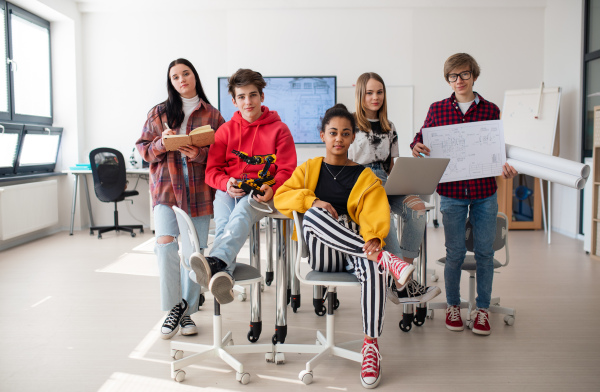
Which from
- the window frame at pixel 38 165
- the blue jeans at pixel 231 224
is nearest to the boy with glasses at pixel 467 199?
the blue jeans at pixel 231 224

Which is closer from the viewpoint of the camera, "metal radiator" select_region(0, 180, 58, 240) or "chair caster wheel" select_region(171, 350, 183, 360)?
"chair caster wheel" select_region(171, 350, 183, 360)

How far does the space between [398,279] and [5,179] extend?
15.7ft

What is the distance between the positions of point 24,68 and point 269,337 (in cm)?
497

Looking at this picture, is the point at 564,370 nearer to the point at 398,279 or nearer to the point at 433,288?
the point at 433,288

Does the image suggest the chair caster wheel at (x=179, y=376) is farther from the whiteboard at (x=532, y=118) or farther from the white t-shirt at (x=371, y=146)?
the whiteboard at (x=532, y=118)

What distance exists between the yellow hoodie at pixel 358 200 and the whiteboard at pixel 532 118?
4130mm

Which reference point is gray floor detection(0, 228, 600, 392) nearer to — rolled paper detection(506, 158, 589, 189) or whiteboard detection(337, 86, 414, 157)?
rolled paper detection(506, 158, 589, 189)

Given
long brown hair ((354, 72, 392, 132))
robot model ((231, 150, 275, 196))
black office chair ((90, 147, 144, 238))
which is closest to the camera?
robot model ((231, 150, 275, 196))

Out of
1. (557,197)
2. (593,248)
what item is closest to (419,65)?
(557,197)

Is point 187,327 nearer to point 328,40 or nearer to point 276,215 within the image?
point 276,215

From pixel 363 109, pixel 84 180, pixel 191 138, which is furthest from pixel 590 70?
pixel 84 180

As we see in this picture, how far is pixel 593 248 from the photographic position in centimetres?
461

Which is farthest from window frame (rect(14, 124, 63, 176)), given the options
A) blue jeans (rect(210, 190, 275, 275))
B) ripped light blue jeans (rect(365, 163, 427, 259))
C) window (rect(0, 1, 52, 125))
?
ripped light blue jeans (rect(365, 163, 427, 259))

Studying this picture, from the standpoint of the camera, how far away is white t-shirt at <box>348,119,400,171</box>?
2.72m
